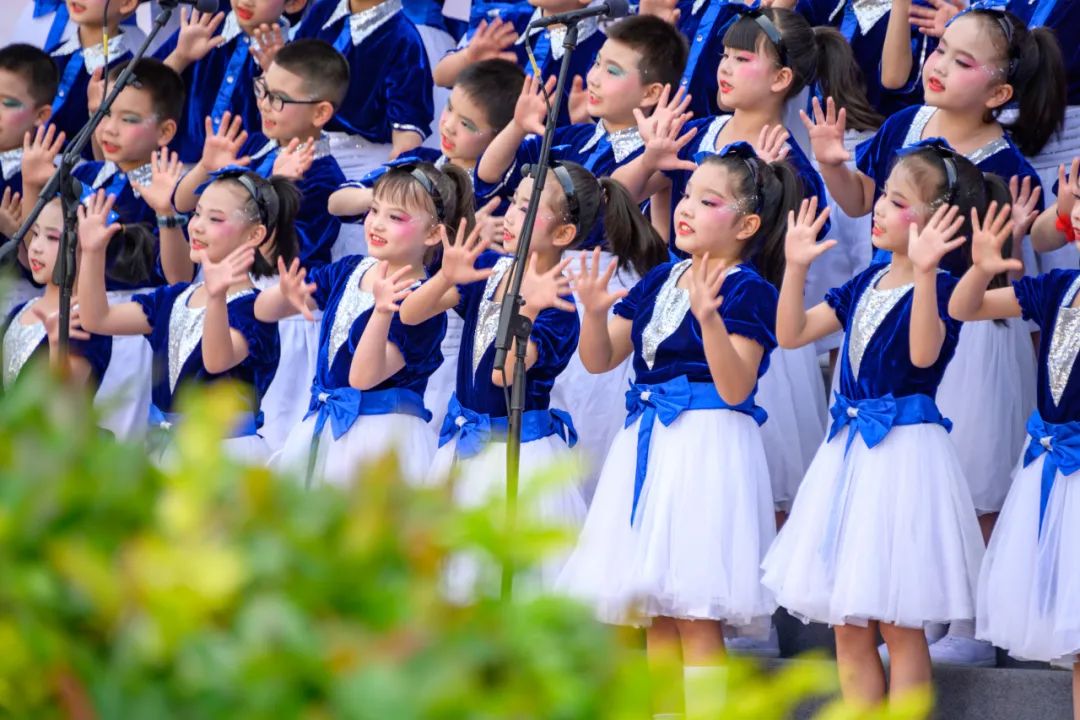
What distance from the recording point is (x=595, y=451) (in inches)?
156

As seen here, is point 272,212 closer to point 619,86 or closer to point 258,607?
point 619,86

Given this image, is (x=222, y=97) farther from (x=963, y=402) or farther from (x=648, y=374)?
(x=963, y=402)

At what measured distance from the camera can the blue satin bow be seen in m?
2.79

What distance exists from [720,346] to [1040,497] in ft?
2.15

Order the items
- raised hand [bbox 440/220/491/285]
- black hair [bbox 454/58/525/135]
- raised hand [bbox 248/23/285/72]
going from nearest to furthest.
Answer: raised hand [bbox 440/220/491/285]
black hair [bbox 454/58/525/135]
raised hand [bbox 248/23/285/72]

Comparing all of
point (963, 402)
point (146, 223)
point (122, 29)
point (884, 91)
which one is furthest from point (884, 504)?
point (122, 29)

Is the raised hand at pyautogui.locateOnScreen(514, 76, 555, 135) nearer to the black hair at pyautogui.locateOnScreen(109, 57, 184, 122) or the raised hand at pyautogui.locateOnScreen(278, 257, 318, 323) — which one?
the raised hand at pyautogui.locateOnScreen(278, 257, 318, 323)

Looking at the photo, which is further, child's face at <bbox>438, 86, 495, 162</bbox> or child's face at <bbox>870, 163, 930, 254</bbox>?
child's face at <bbox>438, 86, 495, 162</bbox>

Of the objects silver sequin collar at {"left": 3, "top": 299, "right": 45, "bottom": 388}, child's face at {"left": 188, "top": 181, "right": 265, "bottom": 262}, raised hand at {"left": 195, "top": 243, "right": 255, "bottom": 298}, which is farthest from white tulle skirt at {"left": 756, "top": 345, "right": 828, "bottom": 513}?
silver sequin collar at {"left": 3, "top": 299, "right": 45, "bottom": 388}

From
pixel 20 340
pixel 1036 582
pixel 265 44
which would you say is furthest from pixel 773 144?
pixel 20 340

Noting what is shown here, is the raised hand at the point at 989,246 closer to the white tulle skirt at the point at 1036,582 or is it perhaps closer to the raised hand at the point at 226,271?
the white tulle skirt at the point at 1036,582

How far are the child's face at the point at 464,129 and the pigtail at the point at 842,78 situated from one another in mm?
966

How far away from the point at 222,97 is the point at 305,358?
3.96ft

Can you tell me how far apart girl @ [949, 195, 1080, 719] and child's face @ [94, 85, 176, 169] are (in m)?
3.02
